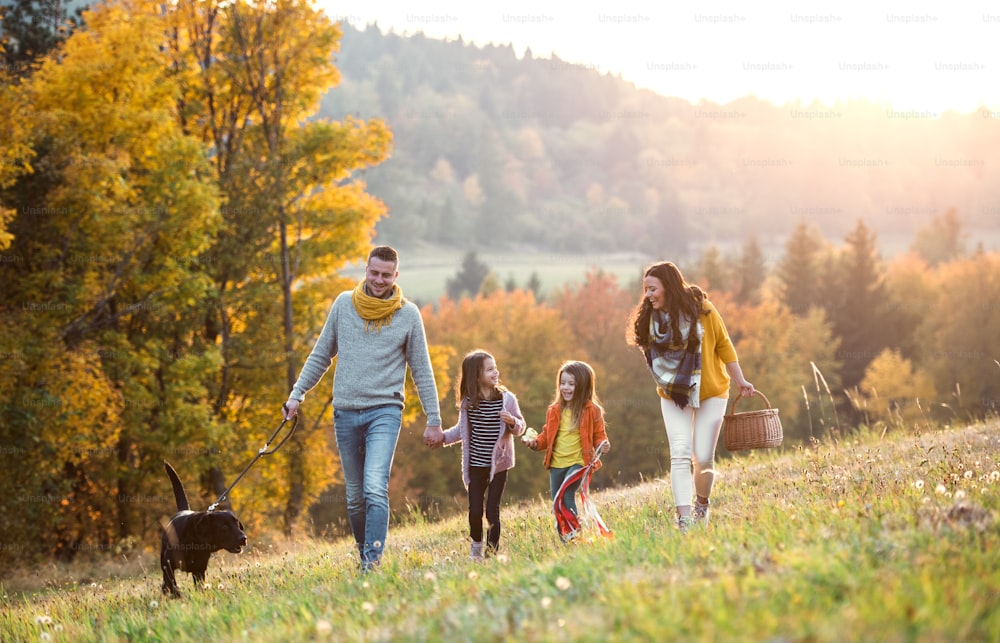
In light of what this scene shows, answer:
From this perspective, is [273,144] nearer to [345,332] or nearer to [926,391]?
[345,332]

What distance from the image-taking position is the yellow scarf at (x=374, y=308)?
6.89 m

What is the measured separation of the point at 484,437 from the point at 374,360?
1.17 meters

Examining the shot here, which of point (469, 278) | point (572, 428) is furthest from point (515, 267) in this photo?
point (572, 428)

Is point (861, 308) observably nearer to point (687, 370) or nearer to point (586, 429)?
point (586, 429)

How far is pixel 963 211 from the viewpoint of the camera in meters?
127

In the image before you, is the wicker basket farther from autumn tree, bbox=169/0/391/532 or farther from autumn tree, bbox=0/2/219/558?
autumn tree, bbox=169/0/391/532

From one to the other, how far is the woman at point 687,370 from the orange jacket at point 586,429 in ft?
2.01

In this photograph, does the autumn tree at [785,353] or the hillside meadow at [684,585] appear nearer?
the hillside meadow at [684,585]

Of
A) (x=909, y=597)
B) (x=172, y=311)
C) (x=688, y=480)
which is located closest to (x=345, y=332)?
(x=688, y=480)

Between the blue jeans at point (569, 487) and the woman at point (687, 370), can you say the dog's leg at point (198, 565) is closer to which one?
the blue jeans at point (569, 487)

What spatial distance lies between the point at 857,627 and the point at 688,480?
374 centimetres

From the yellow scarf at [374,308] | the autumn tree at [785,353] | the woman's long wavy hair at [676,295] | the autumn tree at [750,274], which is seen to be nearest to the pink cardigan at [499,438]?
the yellow scarf at [374,308]

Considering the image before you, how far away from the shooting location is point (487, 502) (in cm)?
747

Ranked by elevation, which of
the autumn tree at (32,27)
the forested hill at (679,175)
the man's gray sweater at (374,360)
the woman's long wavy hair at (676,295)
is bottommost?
the man's gray sweater at (374,360)
